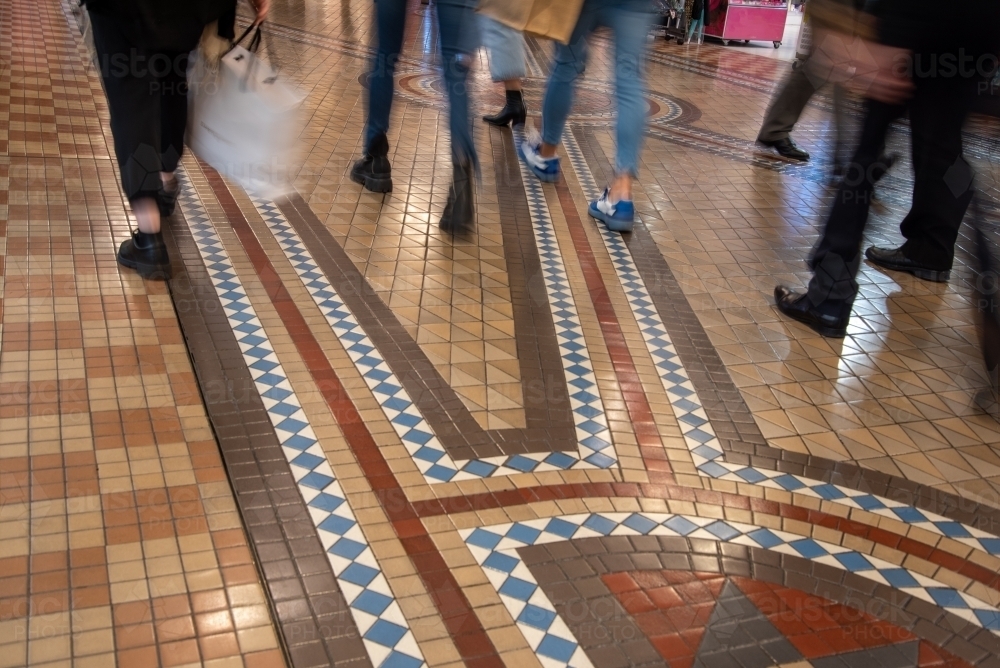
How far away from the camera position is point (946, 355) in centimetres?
→ 323

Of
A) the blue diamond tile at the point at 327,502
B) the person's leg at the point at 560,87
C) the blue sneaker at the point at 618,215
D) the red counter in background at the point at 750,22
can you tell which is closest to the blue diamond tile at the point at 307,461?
the blue diamond tile at the point at 327,502

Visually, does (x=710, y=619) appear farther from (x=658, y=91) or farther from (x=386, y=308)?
(x=658, y=91)

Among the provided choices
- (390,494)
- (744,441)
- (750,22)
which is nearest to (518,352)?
(744,441)

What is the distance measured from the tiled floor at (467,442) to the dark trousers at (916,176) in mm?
227

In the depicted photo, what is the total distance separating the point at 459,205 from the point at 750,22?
8139 mm

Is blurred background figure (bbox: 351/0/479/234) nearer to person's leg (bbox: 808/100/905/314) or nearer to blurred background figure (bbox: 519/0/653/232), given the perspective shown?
blurred background figure (bbox: 519/0/653/232)

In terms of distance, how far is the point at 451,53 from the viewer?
11.8ft

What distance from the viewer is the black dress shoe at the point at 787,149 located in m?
5.45

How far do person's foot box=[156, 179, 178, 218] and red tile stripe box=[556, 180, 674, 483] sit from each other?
1638 mm

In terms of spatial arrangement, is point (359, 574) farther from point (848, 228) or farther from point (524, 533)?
point (848, 228)

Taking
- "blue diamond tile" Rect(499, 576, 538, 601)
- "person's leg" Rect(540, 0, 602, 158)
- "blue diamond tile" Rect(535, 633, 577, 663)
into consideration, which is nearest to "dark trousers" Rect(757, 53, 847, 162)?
"person's leg" Rect(540, 0, 602, 158)

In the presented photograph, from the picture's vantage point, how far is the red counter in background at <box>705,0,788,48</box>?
1057 cm

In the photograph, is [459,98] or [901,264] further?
[901,264]

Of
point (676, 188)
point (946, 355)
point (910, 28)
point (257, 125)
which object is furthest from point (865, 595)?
point (676, 188)
